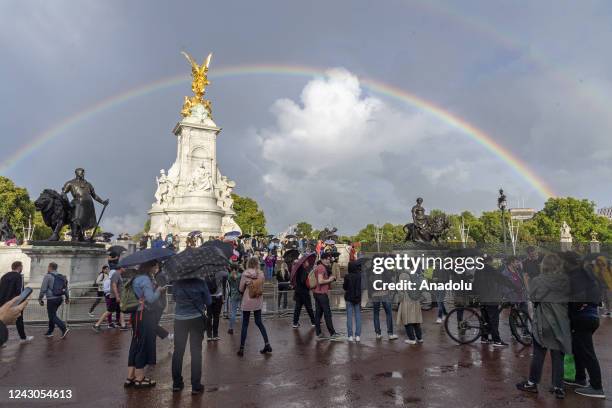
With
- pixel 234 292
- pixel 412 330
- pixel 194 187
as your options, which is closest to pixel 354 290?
pixel 412 330

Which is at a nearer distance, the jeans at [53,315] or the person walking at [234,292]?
the jeans at [53,315]

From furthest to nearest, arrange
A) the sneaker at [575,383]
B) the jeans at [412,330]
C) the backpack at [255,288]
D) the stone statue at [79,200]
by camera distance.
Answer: the stone statue at [79,200] < the jeans at [412,330] < the backpack at [255,288] < the sneaker at [575,383]

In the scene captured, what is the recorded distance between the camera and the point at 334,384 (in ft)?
21.4

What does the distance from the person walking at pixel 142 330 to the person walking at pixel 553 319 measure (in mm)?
5693

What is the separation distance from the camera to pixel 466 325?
9484 mm

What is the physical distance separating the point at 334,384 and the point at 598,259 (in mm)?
5299

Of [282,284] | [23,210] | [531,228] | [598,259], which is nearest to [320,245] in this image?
[282,284]

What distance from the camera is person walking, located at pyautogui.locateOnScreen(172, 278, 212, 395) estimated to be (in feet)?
19.7

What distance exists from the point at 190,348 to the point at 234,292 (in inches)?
211

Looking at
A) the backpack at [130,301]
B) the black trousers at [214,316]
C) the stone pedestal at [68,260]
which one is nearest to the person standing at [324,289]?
the black trousers at [214,316]

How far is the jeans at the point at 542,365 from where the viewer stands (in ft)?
19.5

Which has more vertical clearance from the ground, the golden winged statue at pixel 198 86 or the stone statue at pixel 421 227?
the golden winged statue at pixel 198 86

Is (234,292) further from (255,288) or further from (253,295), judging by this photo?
(255,288)

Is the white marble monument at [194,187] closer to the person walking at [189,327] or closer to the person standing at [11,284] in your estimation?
the person standing at [11,284]
